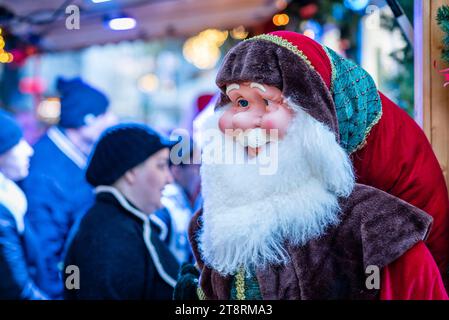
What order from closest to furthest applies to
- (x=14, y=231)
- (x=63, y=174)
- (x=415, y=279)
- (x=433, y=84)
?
(x=415, y=279)
(x=433, y=84)
(x=14, y=231)
(x=63, y=174)

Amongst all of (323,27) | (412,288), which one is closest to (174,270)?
(412,288)

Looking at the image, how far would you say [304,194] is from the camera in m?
2.05

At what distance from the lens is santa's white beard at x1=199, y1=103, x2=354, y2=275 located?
79.7 inches

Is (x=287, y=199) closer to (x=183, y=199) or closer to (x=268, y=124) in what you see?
(x=268, y=124)

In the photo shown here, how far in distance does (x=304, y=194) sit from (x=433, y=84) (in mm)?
828

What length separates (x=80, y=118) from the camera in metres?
5.14

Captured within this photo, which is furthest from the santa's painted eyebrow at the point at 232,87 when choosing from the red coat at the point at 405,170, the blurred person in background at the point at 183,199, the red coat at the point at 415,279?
the blurred person in background at the point at 183,199

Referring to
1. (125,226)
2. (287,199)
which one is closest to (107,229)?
(125,226)

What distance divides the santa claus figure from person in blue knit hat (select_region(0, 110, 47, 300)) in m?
1.47

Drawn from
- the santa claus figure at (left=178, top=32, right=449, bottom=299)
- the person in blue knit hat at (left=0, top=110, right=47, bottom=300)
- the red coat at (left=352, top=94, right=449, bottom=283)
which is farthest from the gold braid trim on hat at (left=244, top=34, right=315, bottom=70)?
the person in blue knit hat at (left=0, top=110, right=47, bottom=300)

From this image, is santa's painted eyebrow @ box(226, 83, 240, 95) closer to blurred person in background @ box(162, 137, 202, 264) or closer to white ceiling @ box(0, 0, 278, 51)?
blurred person in background @ box(162, 137, 202, 264)

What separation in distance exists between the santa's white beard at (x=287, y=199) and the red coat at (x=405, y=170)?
193mm

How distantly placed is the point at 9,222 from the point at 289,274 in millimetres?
1976
